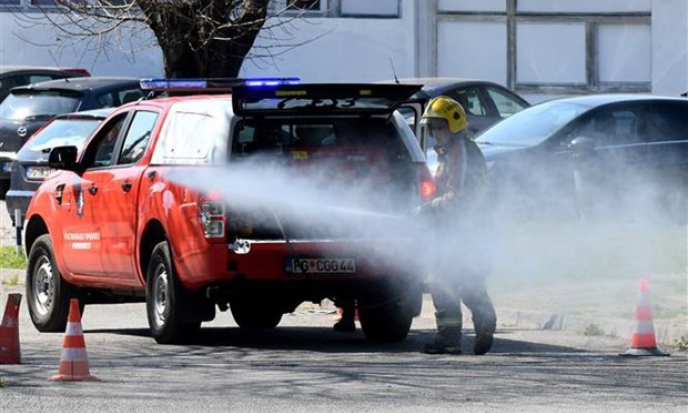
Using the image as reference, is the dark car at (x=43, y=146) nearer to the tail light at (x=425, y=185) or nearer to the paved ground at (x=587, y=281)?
the paved ground at (x=587, y=281)

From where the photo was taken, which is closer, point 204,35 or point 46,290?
point 46,290

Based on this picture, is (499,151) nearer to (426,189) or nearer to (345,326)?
(345,326)

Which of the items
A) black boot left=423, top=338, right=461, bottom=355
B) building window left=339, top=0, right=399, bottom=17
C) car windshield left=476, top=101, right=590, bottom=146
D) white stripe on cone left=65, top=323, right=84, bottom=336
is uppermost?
building window left=339, top=0, right=399, bottom=17

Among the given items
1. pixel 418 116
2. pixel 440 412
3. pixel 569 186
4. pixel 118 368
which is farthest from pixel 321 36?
pixel 440 412

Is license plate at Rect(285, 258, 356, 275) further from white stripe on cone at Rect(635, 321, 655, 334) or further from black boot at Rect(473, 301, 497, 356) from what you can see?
white stripe on cone at Rect(635, 321, 655, 334)

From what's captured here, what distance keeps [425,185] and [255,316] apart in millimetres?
2026

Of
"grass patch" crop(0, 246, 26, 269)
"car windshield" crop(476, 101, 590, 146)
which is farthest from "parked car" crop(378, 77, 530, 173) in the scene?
"grass patch" crop(0, 246, 26, 269)

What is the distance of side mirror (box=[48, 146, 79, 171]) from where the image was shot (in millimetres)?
13664

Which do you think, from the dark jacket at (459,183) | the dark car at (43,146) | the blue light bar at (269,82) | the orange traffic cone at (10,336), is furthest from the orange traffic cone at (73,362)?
the dark car at (43,146)

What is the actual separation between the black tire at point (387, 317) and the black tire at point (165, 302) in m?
1.24

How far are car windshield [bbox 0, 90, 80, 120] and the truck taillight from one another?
12.1 meters

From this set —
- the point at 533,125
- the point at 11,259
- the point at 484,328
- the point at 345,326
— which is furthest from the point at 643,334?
the point at 11,259

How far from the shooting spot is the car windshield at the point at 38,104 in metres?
23.9

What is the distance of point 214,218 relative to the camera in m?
11.9
